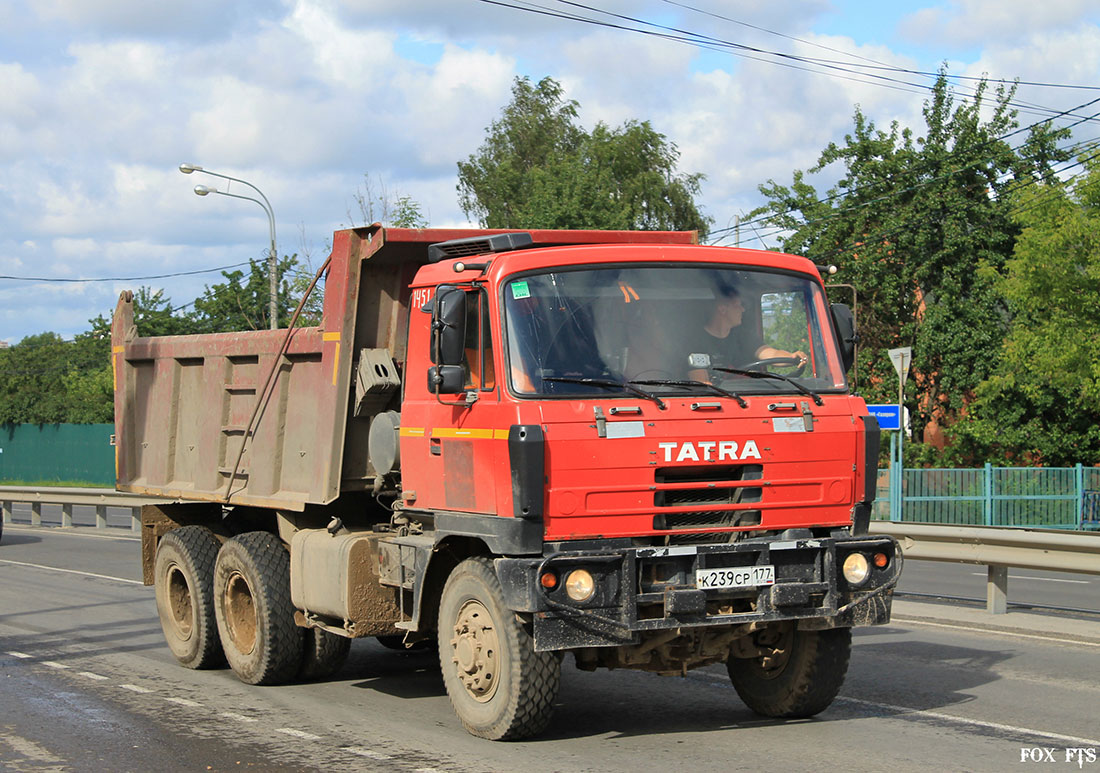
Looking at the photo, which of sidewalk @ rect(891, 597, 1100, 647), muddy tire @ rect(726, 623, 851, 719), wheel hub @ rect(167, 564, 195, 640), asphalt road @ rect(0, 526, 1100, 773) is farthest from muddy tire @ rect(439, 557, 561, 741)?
sidewalk @ rect(891, 597, 1100, 647)

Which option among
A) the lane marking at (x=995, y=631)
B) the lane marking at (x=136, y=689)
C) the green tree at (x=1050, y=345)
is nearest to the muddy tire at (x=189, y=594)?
the lane marking at (x=136, y=689)

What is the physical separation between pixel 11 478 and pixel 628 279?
53.6 meters

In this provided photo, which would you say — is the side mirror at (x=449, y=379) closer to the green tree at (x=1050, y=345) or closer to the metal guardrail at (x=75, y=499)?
the metal guardrail at (x=75, y=499)

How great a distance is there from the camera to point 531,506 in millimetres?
6543

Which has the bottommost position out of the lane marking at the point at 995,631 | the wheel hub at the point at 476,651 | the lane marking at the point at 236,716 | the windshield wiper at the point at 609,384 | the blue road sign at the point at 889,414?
the lane marking at the point at 236,716

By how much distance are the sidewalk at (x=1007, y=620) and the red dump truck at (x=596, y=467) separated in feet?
14.0

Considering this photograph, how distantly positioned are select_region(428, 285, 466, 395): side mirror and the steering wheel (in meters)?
1.54

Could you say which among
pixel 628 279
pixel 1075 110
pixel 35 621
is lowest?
pixel 35 621

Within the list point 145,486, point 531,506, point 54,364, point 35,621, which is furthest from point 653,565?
point 54,364

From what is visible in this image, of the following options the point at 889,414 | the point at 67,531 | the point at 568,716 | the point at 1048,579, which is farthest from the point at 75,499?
the point at 568,716

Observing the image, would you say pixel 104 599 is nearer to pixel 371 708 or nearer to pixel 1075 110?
pixel 371 708

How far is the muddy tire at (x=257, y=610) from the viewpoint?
911 centimetres

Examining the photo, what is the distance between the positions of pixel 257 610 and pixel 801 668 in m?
3.89

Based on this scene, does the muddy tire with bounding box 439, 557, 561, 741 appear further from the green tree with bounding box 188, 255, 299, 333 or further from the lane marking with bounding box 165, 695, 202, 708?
the green tree with bounding box 188, 255, 299, 333
